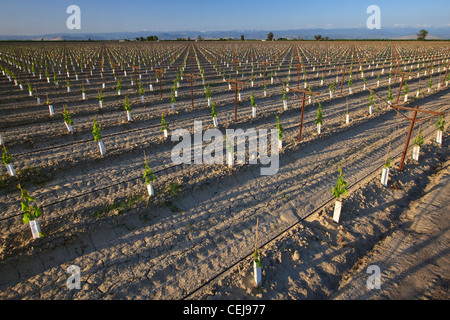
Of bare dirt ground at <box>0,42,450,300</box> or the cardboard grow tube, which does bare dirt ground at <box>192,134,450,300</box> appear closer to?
bare dirt ground at <box>0,42,450,300</box>

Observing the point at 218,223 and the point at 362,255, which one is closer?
the point at 362,255

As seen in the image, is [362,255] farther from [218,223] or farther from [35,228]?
[35,228]

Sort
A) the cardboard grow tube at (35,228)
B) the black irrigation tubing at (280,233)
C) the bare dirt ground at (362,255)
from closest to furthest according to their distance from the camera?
the bare dirt ground at (362,255)
the black irrigation tubing at (280,233)
the cardboard grow tube at (35,228)

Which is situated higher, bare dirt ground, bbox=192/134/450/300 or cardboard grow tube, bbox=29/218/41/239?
cardboard grow tube, bbox=29/218/41/239

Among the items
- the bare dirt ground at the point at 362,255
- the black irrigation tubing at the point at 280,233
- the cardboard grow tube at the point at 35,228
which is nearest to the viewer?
the bare dirt ground at the point at 362,255

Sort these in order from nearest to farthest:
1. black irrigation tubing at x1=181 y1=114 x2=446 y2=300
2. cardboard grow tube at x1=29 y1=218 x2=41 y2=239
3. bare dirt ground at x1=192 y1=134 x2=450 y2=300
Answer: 1. bare dirt ground at x1=192 y1=134 x2=450 y2=300
2. black irrigation tubing at x1=181 y1=114 x2=446 y2=300
3. cardboard grow tube at x1=29 y1=218 x2=41 y2=239

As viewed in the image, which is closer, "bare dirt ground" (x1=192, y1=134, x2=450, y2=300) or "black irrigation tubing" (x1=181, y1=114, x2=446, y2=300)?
"bare dirt ground" (x1=192, y1=134, x2=450, y2=300)

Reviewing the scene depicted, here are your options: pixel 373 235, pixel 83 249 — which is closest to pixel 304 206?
pixel 373 235

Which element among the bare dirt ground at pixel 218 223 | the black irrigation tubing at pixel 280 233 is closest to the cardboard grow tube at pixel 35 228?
the bare dirt ground at pixel 218 223

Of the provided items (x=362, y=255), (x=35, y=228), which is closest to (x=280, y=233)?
(x=362, y=255)

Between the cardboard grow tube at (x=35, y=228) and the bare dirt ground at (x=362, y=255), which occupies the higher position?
the cardboard grow tube at (x=35, y=228)

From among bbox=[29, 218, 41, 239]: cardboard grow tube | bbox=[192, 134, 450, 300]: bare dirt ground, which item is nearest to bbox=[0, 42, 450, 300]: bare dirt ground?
bbox=[192, 134, 450, 300]: bare dirt ground

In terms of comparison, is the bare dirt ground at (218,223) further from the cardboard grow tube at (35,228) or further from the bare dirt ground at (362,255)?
the cardboard grow tube at (35,228)

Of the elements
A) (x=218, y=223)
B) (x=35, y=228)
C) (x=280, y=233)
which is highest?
(x=35, y=228)
